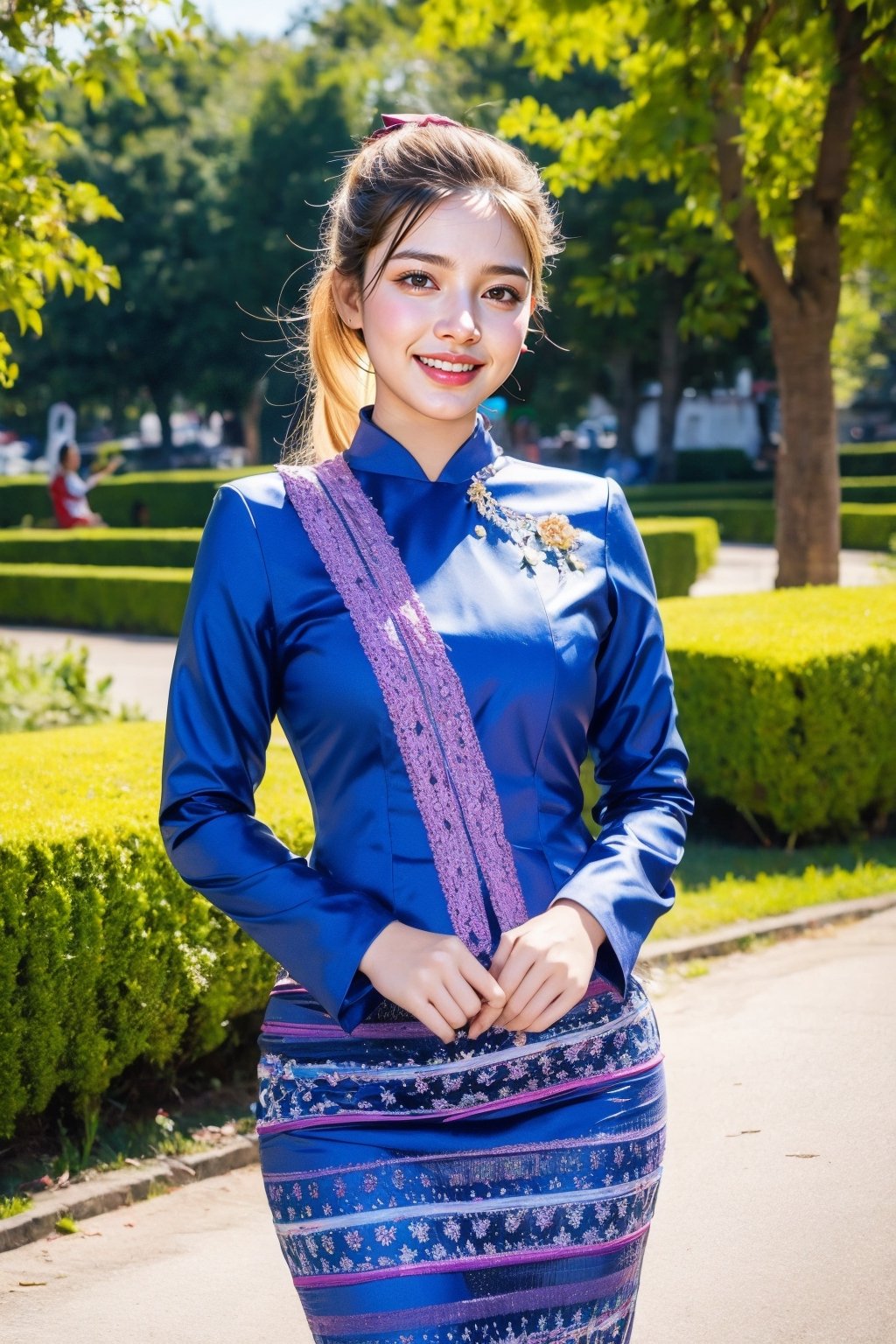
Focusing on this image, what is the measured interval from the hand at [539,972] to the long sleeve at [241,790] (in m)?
0.15

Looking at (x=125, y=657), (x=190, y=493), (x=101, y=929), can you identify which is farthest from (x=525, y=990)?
(x=190, y=493)

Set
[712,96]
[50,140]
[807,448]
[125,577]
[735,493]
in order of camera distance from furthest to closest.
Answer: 1. [735,493]
2. [125,577]
3. [807,448]
4. [712,96]
5. [50,140]

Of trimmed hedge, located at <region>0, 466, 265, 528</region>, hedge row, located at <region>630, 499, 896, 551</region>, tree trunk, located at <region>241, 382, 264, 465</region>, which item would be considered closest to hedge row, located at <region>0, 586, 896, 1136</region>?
trimmed hedge, located at <region>0, 466, 265, 528</region>

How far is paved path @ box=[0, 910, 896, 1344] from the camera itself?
151 inches

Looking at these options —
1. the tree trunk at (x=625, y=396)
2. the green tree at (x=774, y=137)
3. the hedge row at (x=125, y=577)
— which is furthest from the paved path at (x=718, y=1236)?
the tree trunk at (x=625, y=396)

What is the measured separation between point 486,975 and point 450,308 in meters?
0.91

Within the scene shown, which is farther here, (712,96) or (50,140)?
(712,96)

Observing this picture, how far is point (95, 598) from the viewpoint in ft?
63.0

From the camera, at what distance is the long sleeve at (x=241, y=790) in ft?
6.31

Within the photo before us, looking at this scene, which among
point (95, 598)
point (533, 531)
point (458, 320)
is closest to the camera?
point (458, 320)

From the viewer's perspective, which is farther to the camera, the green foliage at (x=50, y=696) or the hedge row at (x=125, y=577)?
the hedge row at (x=125, y=577)

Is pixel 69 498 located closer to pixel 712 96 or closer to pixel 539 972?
pixel 712 96

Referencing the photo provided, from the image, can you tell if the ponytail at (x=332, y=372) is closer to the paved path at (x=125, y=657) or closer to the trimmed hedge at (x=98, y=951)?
the trimmed hedge at (x=98, y=951)

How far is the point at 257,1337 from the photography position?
150 inches
